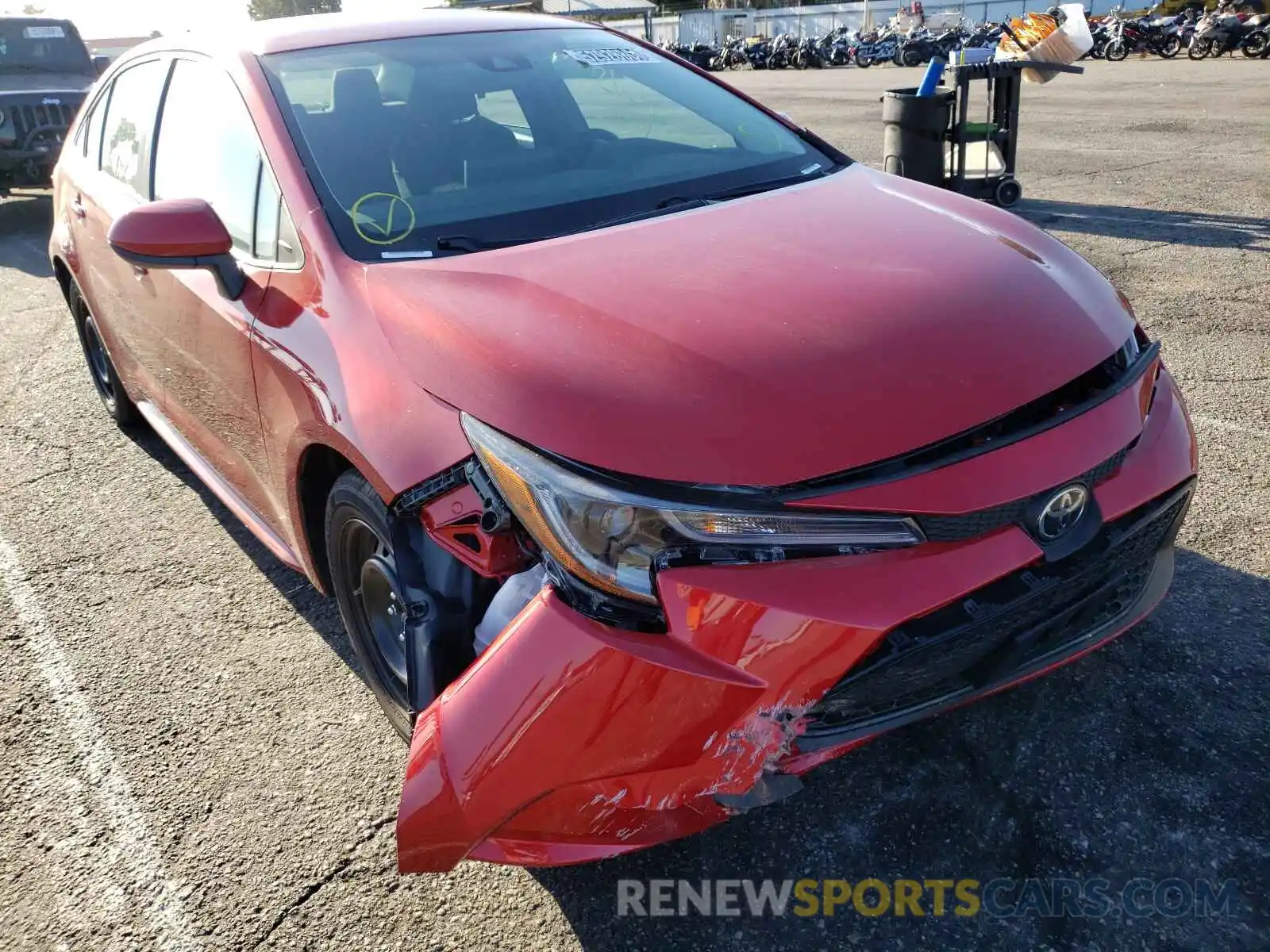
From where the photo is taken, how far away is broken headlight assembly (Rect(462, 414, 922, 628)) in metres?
1.63

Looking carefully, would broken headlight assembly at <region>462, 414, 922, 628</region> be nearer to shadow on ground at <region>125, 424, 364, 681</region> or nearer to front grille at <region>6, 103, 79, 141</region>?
shadow on ground at <region>125, 424, 364, 681</region>

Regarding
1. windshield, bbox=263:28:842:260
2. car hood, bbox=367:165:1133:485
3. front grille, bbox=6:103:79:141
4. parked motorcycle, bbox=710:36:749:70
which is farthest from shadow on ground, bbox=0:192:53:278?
parked motorcycle, bbox=710:36:749:70

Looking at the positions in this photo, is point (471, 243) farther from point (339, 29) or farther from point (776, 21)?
point (776, 21)

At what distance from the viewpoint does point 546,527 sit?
5.55ft

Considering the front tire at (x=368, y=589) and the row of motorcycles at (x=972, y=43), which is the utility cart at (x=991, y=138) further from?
the row of motorcycles at (x=972, y=43)

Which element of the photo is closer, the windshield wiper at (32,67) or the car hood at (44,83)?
the car hood at (44,83)

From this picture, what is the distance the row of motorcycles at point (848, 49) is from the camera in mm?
28062

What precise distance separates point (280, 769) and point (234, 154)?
5.46ft

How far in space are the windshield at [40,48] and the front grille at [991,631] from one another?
522 inches

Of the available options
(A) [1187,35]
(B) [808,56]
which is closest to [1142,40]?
(A) [1187,35]

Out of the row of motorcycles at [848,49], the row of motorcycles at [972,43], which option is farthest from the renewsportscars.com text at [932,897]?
the row of motorcycles at [848,49]

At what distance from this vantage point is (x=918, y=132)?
7430mm

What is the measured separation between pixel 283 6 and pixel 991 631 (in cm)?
10870

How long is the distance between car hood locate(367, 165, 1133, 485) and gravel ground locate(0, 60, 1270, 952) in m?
0.39
